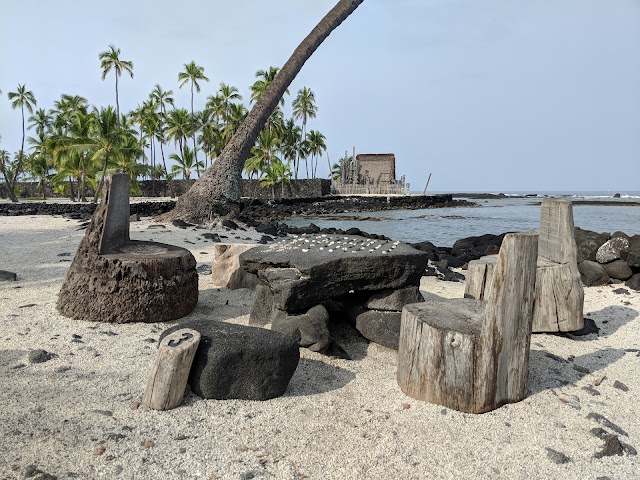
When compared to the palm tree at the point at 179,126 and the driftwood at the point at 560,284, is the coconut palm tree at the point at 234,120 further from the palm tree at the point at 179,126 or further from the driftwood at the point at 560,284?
the driftwood at the point at 560,284

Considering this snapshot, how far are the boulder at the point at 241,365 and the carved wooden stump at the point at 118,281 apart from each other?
189 cm

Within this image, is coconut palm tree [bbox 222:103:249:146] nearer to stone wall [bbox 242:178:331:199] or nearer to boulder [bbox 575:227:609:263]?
stone wall [bbox 242:178:331:199]

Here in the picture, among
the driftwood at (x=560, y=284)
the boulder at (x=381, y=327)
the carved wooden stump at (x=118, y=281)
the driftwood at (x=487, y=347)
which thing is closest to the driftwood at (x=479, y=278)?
the driftwood at (x=560, y=284)

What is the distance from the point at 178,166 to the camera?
45.4 m

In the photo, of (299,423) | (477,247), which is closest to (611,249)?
(477,247)

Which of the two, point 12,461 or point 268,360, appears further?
point 268,360

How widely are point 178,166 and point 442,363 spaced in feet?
146

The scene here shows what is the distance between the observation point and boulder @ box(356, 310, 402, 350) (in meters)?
5.09

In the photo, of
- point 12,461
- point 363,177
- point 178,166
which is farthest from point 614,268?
point 363,177

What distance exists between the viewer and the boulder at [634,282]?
820cm

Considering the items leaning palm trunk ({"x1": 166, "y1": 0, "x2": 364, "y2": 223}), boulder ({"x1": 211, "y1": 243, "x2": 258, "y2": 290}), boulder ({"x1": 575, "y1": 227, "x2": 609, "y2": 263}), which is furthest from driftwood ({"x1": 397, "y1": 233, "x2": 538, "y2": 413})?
leaning palm trunk ({"x1": 166, "y1": 0, "x2": 364, "y2": 223})

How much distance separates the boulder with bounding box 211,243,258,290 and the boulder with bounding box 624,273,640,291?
6090 millimetres

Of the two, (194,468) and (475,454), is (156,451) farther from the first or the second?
(475,454)

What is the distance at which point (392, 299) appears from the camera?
5.21 meters
